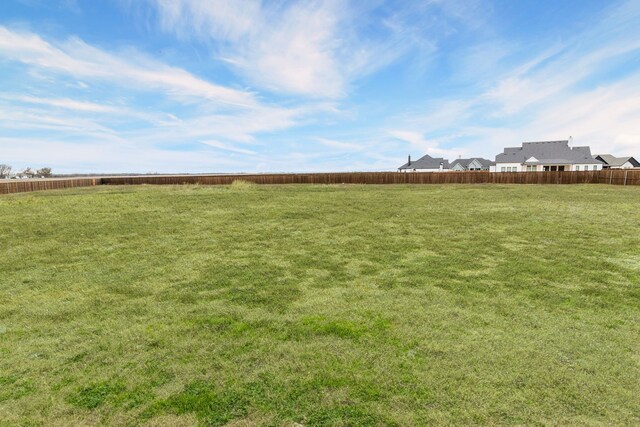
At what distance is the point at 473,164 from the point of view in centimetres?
6581

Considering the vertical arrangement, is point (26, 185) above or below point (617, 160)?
below

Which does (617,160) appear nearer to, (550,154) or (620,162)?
(620,162)

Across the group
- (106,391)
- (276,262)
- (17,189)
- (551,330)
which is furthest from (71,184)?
(551,330)

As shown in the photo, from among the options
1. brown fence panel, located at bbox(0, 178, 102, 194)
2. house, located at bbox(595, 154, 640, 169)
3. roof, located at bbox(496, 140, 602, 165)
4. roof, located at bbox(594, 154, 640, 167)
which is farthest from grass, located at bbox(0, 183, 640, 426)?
roof, located at bbox(594, 154, 640, 167)

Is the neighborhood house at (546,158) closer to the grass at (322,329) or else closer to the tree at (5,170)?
the grass at (322,329)

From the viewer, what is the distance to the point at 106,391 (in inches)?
110

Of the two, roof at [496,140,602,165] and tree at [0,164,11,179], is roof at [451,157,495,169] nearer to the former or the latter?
roof at [496,140,602,165]

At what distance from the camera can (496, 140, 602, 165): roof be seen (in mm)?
Result: 43594

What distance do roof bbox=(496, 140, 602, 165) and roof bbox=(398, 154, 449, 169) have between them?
16.9m

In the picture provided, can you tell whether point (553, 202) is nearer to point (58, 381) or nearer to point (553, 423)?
point (553, 423)

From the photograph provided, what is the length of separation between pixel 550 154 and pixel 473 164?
21335mm

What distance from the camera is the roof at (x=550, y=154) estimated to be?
43594mm

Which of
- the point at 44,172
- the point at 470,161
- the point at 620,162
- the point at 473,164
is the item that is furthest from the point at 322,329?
the point at 44,172

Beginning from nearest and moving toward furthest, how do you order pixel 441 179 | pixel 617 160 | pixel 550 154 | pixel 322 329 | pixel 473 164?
1. pixel 322 329
2. pixel 441 179
3. pixel 550 154
4. pixel 617 160
5. pixel 473 164
